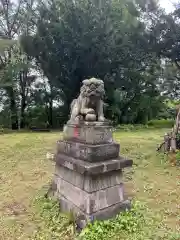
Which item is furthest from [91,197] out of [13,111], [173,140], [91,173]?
[13,111]

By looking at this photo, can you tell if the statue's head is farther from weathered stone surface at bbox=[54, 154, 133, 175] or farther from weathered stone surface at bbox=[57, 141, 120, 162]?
weathered stone surface at bbox=[54, 154, 133, 175]

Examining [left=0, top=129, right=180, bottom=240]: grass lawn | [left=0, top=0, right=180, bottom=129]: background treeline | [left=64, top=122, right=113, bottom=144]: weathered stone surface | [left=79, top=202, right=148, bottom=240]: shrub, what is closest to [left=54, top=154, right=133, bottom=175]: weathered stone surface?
[left=64, top=122, right=113, bottom=144]: weathered stone surface

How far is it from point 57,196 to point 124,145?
185 inches

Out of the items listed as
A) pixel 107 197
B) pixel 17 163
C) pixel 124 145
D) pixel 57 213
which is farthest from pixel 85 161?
pixel 124 145

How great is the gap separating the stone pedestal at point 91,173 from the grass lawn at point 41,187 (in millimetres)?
372

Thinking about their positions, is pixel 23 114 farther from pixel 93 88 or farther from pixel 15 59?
pixel 93 88

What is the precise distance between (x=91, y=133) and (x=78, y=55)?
10781mm

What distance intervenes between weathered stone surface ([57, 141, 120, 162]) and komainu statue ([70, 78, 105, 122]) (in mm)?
312

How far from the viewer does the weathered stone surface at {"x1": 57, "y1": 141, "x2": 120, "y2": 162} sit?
8.25ft

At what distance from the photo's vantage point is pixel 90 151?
8.21ft

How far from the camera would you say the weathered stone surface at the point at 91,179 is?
8.12ft

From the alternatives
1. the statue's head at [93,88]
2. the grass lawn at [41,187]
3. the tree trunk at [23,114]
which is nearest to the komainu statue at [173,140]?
the grass lawn at [41,187]

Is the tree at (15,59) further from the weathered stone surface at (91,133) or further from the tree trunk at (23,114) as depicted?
the weathered stone surface at (91,133)

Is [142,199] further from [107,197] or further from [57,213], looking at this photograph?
[57,213]
